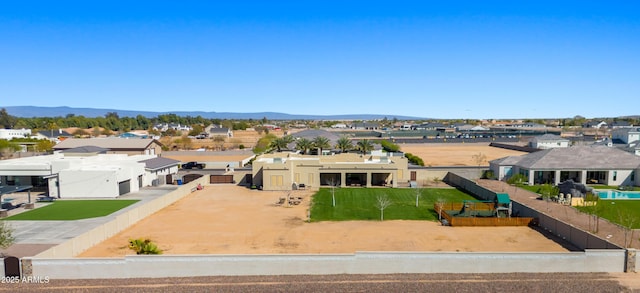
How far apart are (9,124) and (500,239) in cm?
21772

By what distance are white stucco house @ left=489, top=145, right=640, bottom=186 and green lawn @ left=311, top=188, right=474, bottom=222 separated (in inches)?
446

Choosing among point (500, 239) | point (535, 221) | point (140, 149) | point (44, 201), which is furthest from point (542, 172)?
point (140, 149)

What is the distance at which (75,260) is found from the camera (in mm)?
20938

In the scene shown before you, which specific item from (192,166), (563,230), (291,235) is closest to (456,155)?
(192,166)

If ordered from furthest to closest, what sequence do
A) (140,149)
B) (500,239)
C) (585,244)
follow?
(140,149) → (500,239) → (585,244)

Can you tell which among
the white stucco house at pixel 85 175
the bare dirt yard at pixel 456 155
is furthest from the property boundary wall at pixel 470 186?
the white stucco house at pixel 85 175

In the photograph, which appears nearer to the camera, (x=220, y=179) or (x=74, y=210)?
(x=74, y=210)

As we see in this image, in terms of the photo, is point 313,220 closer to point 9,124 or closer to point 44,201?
point 44,201

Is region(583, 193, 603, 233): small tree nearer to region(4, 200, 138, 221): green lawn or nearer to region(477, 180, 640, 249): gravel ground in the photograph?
region(477, 180, 640, 249): gravel ground

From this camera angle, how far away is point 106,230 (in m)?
28.1

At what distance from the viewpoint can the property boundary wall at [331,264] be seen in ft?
69.1

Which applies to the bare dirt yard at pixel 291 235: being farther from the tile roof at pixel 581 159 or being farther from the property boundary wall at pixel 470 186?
the tile roof at pixel 581 159

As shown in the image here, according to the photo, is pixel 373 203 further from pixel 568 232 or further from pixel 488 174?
pixel 488 174

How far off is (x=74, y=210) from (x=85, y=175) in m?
7.30
